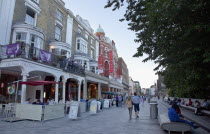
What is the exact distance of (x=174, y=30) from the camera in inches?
288

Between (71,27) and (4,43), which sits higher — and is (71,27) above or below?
above

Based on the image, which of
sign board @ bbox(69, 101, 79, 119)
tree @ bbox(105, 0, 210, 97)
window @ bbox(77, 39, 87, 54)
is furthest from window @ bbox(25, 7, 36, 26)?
tree @ bbox(105, 0, 210, 97)

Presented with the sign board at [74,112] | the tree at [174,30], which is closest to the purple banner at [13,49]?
the sign board at [74,112]

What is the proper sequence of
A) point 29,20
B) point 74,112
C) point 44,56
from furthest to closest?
point 29,20 < point 44,56 < point 74,112

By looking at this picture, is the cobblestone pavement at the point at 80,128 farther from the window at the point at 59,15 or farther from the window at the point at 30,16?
the window at the point at 59,15

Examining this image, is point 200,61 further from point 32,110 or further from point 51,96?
point 51,96

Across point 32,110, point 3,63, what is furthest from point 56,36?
point 32,110

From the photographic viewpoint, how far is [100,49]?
3809cm

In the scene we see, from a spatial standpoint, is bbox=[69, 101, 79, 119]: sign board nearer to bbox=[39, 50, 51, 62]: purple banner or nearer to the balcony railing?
the balcony railing

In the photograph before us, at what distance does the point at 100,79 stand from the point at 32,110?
20074 millimetres

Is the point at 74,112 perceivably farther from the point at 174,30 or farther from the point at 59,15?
the point at 59,15

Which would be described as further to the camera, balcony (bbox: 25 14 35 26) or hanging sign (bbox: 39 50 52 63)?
balcony (bbox: 25 14 35 26)

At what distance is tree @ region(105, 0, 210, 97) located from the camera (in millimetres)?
5770

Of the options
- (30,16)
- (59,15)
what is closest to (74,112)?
(30,16)
